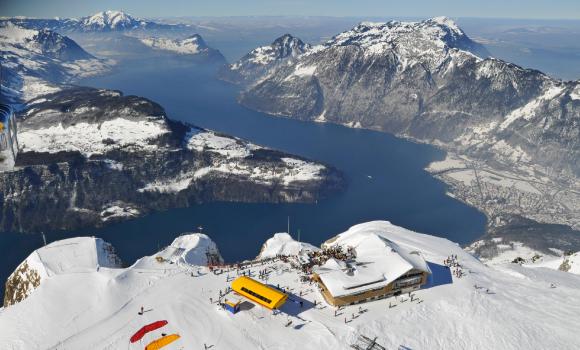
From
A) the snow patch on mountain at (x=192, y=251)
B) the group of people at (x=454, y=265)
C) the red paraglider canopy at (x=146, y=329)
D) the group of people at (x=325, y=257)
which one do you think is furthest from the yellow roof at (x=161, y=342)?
the group of people at (x=454, y=265)

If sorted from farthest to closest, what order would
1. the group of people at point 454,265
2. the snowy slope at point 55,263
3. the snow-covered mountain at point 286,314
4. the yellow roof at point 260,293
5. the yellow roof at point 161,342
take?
the snowy slope at point 55,263 → the group of people at point 454,265 → the yellow roof at point 260,293 → the snow-covered mountain at point 286,314 → the yellow roof at point 161,342

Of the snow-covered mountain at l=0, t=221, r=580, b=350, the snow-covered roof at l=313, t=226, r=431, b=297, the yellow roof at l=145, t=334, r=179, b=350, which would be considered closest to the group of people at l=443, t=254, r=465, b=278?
the snow-covered mountain at l=0, t=221, r=580, b=350

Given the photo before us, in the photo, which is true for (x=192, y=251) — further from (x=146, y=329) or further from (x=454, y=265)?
(x=454, y=265)

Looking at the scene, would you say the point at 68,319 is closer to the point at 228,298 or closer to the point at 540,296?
the point at 228,298

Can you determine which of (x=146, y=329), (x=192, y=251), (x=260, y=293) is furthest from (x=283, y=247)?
(x=146, y=329)

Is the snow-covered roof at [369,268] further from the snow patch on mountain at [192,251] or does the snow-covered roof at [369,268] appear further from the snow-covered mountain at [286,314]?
the snow patch on mountain at [192,251]

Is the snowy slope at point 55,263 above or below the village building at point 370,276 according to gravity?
below

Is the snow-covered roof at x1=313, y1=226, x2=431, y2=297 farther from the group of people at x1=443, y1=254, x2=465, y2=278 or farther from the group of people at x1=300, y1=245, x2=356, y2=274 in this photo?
the group of people at x1=443, y1=254, x2=465, y2=278

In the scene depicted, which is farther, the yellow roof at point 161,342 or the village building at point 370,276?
the village building at point 370,276
